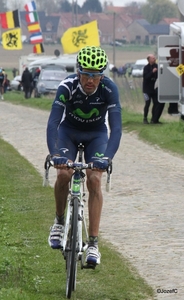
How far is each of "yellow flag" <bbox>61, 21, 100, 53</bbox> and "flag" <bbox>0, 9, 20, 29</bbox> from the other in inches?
239

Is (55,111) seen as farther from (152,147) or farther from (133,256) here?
(152,147)

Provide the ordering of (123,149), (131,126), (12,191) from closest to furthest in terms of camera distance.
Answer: (12,191) < (123,149) < (131,126)

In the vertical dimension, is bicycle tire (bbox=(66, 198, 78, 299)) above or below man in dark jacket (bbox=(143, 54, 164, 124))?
above

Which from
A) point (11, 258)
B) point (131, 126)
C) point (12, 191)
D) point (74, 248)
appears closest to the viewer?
point (74, 248)

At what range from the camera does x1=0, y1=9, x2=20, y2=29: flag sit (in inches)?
1873

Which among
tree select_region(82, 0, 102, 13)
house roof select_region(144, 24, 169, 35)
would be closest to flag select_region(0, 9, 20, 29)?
house roof select_region(144, 24, 169, 35)

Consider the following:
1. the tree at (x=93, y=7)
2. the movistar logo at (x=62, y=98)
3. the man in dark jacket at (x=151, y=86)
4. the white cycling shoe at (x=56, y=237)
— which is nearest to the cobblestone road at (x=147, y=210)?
the white cycling shoe at (x=56, y=237)

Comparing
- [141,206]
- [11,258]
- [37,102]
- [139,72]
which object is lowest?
[139,72]

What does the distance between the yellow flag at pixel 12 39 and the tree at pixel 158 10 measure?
11447 cm

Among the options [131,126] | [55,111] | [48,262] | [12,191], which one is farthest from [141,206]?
[131,126]

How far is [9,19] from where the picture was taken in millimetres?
48156

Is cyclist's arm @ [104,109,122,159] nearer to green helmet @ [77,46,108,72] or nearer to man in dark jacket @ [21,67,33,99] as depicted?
green helmet @ [77,46,108,72]

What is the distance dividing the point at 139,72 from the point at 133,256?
217ft

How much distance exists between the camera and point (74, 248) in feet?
23.7
